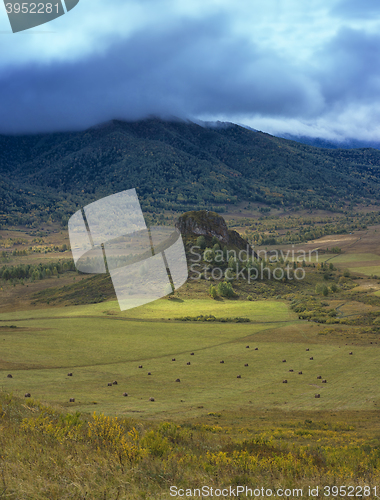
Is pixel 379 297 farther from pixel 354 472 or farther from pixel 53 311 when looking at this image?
pixel 354 472

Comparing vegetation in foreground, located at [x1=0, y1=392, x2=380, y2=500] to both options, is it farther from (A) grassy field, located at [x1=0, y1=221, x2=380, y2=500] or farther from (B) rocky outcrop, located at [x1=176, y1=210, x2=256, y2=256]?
(B) rocky outcrop, located at [x1=176, y1=210, x2=256, y2=256]

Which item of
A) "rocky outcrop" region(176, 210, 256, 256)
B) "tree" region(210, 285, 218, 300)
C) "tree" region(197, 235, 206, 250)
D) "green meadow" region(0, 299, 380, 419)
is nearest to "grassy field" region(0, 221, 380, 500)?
"green meadow" region(0, 299, 380, 419)

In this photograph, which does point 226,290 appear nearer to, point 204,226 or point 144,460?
point 204,226

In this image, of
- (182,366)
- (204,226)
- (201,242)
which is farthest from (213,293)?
(182,366)

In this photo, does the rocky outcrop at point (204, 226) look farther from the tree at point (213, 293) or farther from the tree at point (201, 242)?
the tree at point (213, 293)

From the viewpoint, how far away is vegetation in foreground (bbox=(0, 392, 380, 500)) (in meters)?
9.64

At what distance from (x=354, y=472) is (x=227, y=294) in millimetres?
82667

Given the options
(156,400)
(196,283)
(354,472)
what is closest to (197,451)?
(354,472)

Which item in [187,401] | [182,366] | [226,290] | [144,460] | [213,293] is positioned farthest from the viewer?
[226,290]

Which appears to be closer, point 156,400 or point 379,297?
point 156,400

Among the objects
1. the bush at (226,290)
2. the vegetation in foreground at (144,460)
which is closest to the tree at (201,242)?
the bush at (226,290)

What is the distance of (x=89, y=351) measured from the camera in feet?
151

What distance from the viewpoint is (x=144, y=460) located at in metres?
11.6

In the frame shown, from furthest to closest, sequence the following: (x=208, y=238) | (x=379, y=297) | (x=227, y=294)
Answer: (x=208, y=238) → (x=227, y=294) → (x=379, y=297)
